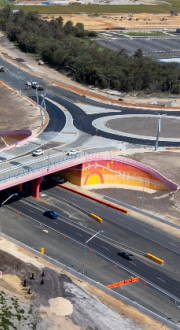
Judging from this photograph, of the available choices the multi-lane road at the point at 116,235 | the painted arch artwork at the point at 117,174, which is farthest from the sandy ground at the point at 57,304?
the painted arch artwork at the point at 117,174

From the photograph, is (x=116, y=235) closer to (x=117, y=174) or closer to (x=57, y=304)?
(x=57, y=304)

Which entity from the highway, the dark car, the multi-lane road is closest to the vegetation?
the multi-lane road

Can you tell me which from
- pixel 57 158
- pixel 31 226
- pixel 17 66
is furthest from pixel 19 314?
pixel 17 66

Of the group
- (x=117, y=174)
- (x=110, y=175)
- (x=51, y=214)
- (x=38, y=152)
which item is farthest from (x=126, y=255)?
(x=117, y=174)

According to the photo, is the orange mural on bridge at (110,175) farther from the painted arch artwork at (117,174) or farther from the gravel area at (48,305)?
the gravel area at (48,305)

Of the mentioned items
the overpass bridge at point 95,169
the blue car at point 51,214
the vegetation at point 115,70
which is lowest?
the blue car at point 51,214

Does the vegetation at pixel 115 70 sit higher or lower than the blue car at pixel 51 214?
higher
